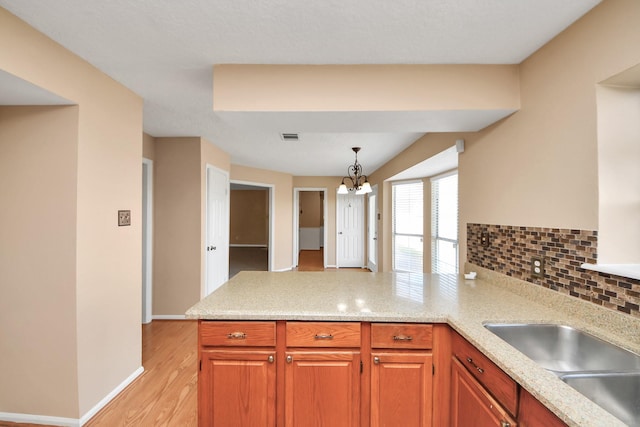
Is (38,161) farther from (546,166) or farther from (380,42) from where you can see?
(546,166)

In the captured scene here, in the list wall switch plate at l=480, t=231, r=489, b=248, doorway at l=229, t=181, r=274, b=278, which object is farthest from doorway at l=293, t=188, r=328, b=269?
wall switch plate at l=480, t=231, r=489, b=248

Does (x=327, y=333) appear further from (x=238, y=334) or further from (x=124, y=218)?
(x=124, y=218)

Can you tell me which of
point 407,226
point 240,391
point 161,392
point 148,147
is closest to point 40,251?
point 161,392

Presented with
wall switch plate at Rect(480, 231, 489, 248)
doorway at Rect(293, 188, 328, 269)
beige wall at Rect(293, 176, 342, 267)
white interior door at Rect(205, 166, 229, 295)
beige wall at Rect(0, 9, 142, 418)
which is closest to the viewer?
beige wall at Rect(0, 9, 142, 418)

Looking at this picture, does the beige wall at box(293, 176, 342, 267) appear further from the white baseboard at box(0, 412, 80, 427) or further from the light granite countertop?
the white baseboard at box(0, 412, 80, 427)

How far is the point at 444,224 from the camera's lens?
4090 millimetres

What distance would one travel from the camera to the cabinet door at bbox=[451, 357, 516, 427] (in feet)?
3.58

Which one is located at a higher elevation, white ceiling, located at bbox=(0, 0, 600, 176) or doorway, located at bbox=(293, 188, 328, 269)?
white ceiling, located at bbox=(0, 0, 600, 176)

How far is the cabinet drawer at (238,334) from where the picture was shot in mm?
1494

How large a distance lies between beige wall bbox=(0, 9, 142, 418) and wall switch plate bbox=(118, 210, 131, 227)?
1.9 inches

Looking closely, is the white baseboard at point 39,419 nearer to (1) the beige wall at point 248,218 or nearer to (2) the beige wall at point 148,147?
(2) the beige wall at point 148,147

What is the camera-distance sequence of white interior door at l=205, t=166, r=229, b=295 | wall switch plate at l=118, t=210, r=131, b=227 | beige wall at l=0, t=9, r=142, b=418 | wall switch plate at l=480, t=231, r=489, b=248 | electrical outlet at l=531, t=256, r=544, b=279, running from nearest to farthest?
1. electrical outlet at l=531, t=256, r=544, b=279
2. beige wall at l=0, t=9, r=142, b=418
3. wall switch plate at l=480, t=231, r=489, b=248
4. wall switch plate at l=118, t=210, r=131, b=227
5. white interior door at l=205, t=166, r=229, b=295

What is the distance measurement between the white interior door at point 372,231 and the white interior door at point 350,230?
26cm

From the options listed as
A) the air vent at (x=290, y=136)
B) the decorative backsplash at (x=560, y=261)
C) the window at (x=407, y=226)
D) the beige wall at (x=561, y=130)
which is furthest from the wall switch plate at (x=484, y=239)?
the window at (x=407, y=226)
